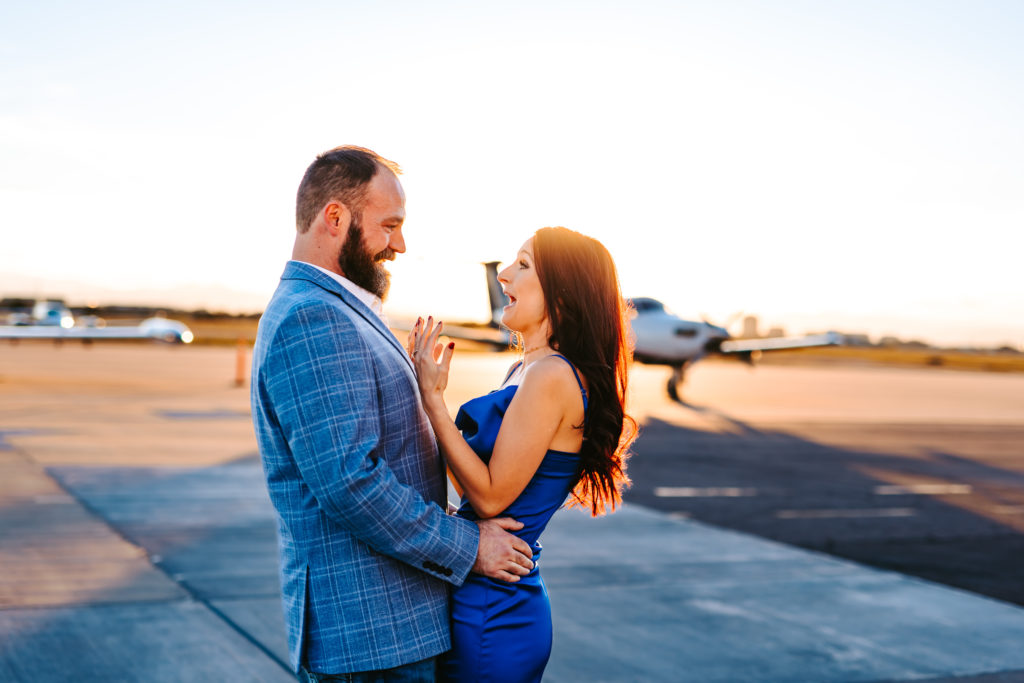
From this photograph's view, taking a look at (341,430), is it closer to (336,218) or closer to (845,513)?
(336,218)

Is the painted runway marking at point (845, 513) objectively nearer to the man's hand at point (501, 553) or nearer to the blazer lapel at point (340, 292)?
the man's hand at point (501, 553)

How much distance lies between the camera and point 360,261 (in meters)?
2.26

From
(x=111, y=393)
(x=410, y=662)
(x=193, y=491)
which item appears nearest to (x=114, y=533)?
(x=193, y=491)

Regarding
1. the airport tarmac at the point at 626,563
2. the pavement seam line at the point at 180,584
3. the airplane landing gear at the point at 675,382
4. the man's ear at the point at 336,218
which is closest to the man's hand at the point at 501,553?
the man's ear at the point at 336,218

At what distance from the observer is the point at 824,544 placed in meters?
8.55

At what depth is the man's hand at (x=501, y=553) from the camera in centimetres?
227

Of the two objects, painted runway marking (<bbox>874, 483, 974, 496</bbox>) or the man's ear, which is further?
painted runway marking (<bbox>874, 483, 974, 496</bbox>)

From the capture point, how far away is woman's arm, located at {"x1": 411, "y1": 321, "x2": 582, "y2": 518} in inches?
89.4

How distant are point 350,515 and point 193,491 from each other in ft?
27.0

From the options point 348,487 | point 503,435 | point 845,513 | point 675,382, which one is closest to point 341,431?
point 348,487

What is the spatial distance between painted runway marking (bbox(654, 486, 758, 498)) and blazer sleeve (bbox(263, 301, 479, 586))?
9.09 m

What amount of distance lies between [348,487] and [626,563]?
5.61 meters

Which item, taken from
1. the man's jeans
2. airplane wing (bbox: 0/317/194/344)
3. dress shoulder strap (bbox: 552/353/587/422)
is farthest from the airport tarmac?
airplane wing (bbox: 0/317/194/344)

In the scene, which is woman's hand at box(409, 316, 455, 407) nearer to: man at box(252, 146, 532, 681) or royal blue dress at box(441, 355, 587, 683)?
man at box(252, 146, 532, 681)
